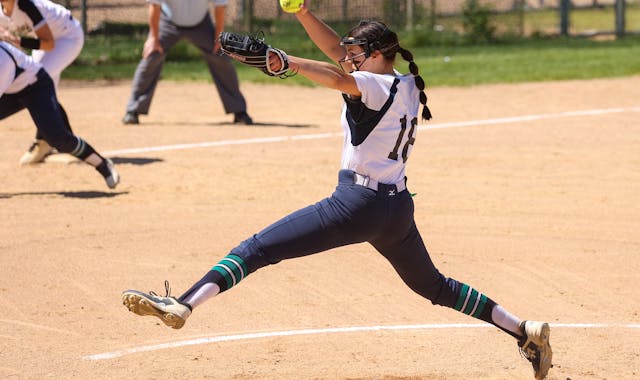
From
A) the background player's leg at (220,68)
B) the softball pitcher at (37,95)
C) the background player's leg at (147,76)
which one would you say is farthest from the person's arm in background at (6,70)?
the background player's leg at (220,68)

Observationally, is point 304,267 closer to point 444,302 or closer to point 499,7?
point 444,302

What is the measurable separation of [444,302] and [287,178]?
18.1 ft

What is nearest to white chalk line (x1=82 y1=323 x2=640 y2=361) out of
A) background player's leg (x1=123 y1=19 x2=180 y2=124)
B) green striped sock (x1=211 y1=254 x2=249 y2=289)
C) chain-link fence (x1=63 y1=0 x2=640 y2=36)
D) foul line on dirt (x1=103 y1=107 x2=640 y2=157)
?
green striped sock (x1=211 y1=254 x2=249 y2=289)

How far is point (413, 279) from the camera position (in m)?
6.04

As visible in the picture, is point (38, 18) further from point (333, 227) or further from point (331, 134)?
point (333, 227)

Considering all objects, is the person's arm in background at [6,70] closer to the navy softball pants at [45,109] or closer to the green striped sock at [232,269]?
the navy softball pants at [45,109]

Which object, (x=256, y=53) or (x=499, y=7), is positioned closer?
(x=256, y=53)

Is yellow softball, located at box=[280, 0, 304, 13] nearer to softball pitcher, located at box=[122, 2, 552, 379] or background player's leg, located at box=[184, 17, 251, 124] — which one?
softball pitcher, located at box=[122, 2, 552, 379]

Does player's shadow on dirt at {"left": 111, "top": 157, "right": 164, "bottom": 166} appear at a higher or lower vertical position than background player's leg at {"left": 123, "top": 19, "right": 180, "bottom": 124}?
lower

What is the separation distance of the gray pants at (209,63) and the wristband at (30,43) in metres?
3.42

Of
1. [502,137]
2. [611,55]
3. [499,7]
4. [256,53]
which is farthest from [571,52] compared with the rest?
[256,53]

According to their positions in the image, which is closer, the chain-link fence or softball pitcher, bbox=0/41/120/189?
softball pitcher, bbox=0/41/120/189

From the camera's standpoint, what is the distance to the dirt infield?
6.50 meters

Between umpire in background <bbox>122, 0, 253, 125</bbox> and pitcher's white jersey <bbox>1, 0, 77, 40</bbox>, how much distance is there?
2348mm
